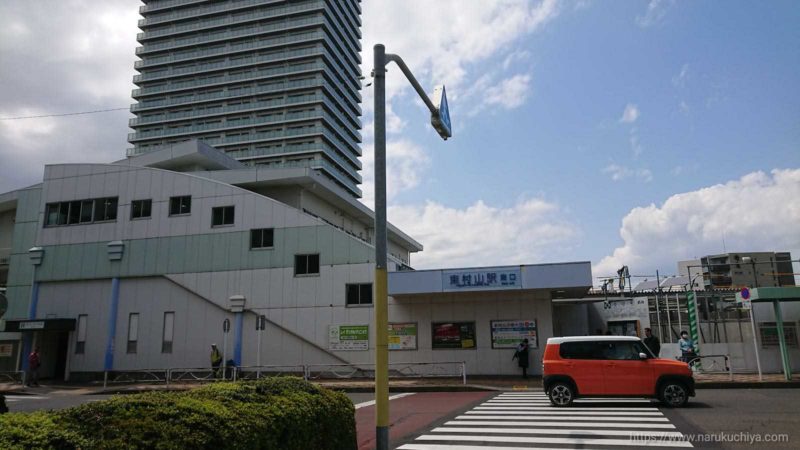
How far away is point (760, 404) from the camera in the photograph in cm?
1376

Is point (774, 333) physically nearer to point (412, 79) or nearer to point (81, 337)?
point (412, 79)

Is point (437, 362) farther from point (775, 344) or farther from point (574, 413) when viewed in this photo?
point (775, 344)

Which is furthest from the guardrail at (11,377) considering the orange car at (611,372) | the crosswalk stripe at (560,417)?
the orange car at (611,372)

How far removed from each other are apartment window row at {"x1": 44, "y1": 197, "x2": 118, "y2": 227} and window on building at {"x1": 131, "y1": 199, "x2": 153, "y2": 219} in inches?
46.5

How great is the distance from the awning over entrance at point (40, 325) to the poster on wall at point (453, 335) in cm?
2039

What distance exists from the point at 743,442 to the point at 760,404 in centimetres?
568

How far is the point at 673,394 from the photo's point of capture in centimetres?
1370

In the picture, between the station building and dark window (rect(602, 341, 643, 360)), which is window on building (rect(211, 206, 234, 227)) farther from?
dark window (rect(602, 341, 643, 360))

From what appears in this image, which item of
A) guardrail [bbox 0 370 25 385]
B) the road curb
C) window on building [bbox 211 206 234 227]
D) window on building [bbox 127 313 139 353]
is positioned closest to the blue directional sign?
the road curb

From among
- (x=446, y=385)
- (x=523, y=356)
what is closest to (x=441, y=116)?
(x=446, y=385)

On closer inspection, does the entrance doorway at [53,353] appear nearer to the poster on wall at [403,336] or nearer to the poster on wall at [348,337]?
the poster on wall at [348,337]

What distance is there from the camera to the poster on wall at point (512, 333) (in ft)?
80.9

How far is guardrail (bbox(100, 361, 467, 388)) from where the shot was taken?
25.1m

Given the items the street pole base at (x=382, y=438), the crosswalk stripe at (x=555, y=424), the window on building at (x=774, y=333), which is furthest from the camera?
the window on building at (x=774, y=333)
